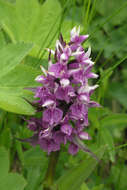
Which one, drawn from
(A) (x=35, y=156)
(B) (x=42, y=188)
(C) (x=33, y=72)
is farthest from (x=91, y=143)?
(C) (x=33, y=72)

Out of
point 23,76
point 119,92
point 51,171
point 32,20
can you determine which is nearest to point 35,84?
point 23,76

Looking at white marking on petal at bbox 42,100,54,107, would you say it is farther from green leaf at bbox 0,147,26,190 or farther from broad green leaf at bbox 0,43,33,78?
green leaf at bbox 0,147,26,190

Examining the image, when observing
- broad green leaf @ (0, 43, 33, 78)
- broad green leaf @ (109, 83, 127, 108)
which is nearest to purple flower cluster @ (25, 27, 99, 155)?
broad green leaf @ (0, 43, 33, 78)

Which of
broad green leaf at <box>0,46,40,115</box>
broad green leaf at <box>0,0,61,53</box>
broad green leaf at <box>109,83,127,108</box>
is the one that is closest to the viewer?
broad green leaf at <box>0,46,40,115</box>

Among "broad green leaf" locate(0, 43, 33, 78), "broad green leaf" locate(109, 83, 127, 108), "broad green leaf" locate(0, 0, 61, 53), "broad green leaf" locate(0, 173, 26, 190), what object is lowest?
"broad green leaf" locate(0, 173, 26, 190)

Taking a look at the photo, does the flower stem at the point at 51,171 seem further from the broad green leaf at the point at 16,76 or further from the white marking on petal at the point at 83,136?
the broad green leaf at the point at 16,76

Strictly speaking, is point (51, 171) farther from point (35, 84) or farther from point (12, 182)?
point (35, 84)

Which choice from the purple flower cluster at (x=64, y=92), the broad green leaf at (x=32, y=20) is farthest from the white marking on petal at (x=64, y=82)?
the broad green leaf at (x=32, y=20)

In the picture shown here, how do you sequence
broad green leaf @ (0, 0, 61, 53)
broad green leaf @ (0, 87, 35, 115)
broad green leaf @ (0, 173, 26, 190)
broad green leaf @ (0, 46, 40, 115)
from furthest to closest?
1. broad green leaf @ (0, 0, 61, 53)
2. broad green leaf @ (0, 173, 26, 190)
3. broad green leaf @ (0, 46, 40, 115)
4. broad green leaf @ (0, 87, 35, 115)
